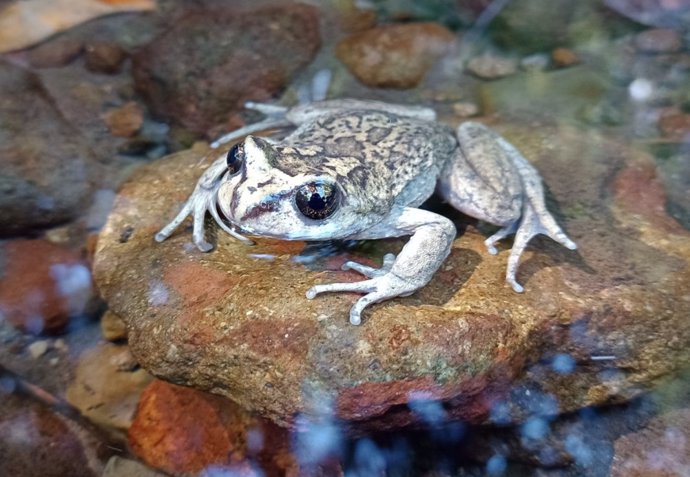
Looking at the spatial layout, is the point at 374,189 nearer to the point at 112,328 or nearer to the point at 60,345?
the point at 112,328

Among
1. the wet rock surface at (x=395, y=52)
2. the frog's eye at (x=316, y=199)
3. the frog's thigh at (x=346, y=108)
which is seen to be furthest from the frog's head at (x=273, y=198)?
the wet rock surface at (x=395, y=52)

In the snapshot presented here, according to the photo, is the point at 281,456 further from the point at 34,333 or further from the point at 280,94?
the point at 280,94

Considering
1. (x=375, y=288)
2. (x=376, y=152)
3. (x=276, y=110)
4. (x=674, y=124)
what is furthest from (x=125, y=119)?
(x=674, y=124)

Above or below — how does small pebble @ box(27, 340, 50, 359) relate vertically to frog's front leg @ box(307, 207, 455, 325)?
below

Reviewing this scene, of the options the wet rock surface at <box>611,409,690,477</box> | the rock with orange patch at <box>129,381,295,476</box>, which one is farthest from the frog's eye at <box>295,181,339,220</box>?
the wet rock surface at <box>611,409,690,477</box>

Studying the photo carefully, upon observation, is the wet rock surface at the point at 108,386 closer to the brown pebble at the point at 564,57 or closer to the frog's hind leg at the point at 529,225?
the frog's hind leg at the point at 529,225

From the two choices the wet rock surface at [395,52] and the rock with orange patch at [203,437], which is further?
the wet rock surface at [395,52]

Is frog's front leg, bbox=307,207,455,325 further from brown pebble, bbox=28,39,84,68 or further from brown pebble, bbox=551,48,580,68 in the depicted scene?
brown pebble, bbox=28,39,84,68

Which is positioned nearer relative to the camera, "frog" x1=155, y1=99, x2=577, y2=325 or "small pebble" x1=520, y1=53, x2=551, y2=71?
"frog" x1=155, y1=99, x2=577, y2=325
